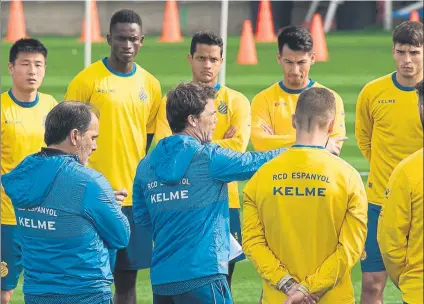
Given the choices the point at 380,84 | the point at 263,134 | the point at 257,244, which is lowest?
the point at 257,244

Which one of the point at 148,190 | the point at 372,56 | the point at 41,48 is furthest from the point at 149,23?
the point at 148,190

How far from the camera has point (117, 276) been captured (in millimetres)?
8297

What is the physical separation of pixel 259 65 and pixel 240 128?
437 inches

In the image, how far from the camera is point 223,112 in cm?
812

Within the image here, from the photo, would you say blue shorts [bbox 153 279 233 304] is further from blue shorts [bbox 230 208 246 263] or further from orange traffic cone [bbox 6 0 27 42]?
orange traffic cone [bbox 6 0 27 42]

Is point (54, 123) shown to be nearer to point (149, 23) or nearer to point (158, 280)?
point (158, 280)

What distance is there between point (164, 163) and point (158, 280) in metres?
0.68

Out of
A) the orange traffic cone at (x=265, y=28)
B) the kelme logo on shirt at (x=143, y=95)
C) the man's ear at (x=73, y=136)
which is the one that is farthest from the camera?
the orange traffic cone at (x=265, y=28)

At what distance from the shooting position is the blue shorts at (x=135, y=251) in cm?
815

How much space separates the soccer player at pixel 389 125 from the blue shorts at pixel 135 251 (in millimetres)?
1604

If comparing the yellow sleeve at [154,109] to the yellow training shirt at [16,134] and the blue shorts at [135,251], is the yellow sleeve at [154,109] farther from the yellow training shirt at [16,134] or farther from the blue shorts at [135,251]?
the yellow training shirt at [16,134]

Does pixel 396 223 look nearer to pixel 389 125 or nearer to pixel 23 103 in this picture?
pixel 389 125

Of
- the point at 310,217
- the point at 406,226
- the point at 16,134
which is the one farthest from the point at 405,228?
the point at 16,134

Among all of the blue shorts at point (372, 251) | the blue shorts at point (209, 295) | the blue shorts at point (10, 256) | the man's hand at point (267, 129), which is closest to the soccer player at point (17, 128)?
the blue shorts at point (10, 256)
